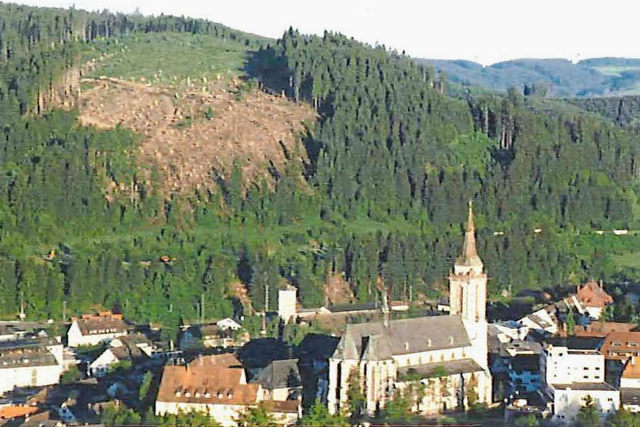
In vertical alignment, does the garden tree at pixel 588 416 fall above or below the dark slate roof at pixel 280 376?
below

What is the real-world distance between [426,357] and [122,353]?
16.8 m

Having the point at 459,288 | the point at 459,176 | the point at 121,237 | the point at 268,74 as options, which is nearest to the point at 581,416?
the point at 459,288

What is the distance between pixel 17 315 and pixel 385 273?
23589 millimetres

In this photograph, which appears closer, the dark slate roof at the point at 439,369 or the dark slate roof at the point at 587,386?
the dark slate roof at the point at 587,386

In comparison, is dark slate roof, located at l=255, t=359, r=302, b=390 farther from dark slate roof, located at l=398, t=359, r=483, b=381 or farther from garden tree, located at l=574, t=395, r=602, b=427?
garden tree, located at l=574, t=395, r=602, b=427

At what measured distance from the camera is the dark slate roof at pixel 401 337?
57156mm

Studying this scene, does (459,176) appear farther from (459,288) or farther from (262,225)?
(459,288)

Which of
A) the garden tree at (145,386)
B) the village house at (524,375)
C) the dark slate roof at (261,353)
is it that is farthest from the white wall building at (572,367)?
the garden tree at (145,386)

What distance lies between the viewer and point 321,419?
5322 centimetres

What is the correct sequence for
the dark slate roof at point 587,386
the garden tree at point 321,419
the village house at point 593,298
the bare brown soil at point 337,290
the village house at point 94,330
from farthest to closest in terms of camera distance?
the bare brown soil at point 337,290 < the village house at point 593,298 < the village house at point 94,330 < the dark slate roof at point 587,386 < the garden tree at point 321,419

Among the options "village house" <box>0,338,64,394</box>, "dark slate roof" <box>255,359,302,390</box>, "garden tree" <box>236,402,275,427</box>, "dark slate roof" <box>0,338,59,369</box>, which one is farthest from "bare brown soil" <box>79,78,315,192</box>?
"garden tree" <box>236,402,275,427</box>

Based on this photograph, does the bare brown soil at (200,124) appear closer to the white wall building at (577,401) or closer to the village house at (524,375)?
the village house at (524,375)

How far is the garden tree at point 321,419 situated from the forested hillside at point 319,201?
28.0 metres

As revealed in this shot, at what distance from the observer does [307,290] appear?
87625 mm
